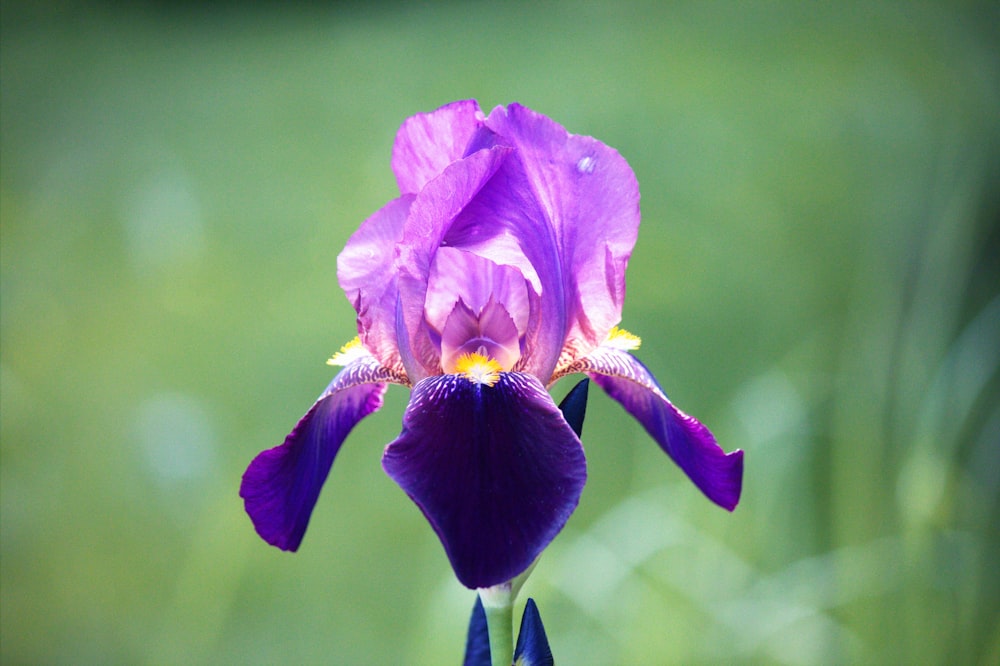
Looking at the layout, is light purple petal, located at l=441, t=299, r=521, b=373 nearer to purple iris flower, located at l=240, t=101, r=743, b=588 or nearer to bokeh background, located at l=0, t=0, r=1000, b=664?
purple iris flower, located at l=240, t=101, r=743, b=588

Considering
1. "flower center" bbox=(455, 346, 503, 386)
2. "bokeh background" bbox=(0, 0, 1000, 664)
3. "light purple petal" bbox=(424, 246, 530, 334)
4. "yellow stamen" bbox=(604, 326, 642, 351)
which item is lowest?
"bokeh background" bbox=(0, 0, 1000, 664)

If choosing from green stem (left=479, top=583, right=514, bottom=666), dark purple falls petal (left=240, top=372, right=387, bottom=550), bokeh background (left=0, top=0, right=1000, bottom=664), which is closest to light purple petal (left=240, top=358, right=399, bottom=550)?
dark purple falls petal (left=240, top=372, right=387, bottom=550)

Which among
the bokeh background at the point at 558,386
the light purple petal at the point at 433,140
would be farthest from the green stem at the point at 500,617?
the bokeh background at the point at 558,386

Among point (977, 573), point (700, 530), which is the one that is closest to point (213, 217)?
point (700, 530)

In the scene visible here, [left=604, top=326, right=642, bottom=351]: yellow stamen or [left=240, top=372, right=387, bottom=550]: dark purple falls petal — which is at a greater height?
[left=604, top=326, right=642, bottom=351]: yellow stamen

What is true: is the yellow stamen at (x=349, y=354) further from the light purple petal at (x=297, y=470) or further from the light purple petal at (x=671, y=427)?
the light purple petal at (x=671, y=427)

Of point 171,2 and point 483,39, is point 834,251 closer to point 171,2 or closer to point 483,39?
point 483,39
